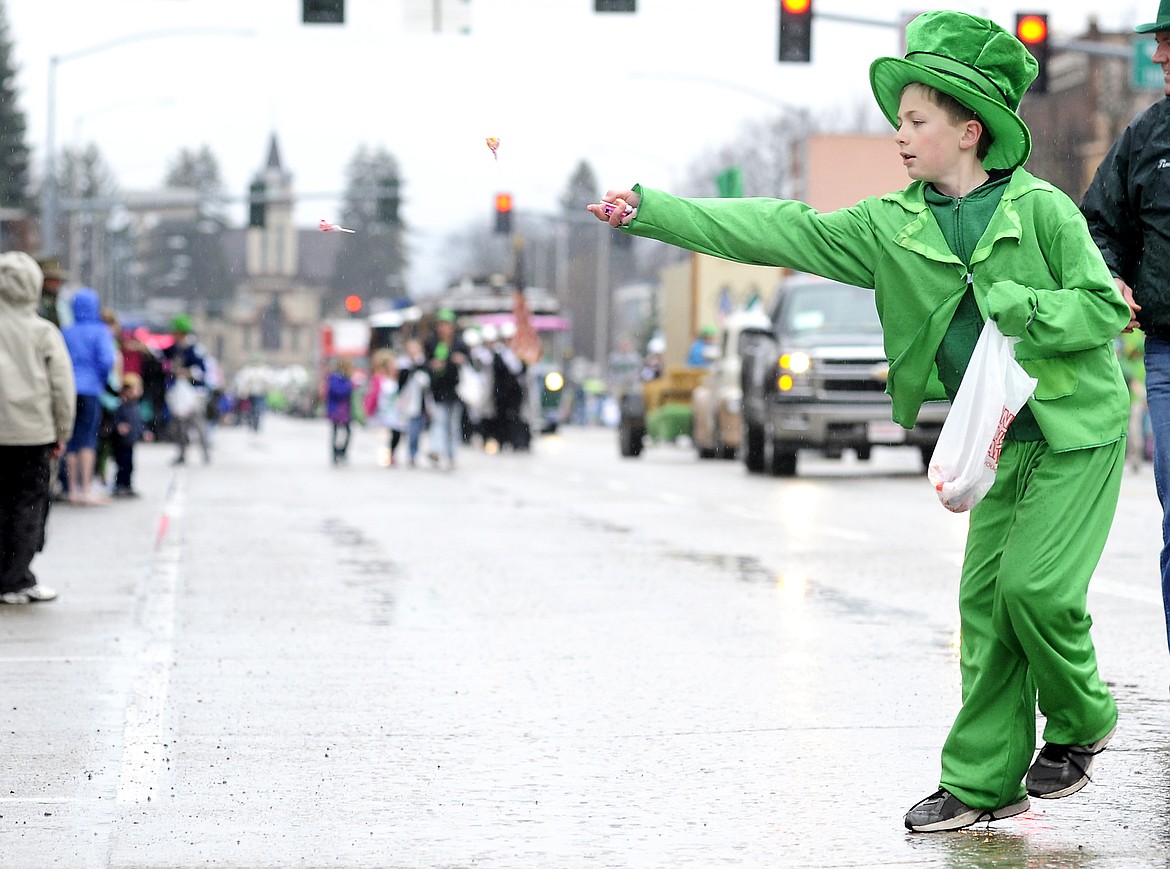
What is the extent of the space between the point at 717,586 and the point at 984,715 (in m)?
6.58

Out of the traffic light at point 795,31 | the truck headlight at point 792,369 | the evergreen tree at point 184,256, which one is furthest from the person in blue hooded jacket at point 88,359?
the evergreen tree at point 184,256

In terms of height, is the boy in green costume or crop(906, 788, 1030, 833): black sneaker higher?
the boy in green costume

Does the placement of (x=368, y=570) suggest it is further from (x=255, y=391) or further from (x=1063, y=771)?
(x=255, y=391)

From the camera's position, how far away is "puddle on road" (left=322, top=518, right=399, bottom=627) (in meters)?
10.7

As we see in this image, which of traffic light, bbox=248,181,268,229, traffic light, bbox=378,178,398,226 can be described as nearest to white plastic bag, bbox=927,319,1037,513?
traffic light, bbox=248,181,268,229

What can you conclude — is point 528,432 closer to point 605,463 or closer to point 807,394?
point 605,463

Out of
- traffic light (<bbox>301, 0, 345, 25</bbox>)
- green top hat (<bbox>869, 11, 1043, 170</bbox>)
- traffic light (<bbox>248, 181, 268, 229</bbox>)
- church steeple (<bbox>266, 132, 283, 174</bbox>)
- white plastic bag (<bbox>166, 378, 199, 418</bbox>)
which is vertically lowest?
white plastic bag (<bbox>166, 378, 199, 418</bbox>)

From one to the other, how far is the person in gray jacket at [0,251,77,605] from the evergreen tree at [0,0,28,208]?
8781 cm

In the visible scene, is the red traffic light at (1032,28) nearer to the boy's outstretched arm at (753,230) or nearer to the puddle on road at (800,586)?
the puddle on road at (800,586)

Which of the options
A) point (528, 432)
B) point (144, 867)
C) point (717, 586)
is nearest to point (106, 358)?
point (717, 586)

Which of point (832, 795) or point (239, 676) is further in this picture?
point (239, 676)

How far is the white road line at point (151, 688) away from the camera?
242 inches

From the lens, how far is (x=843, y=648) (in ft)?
29.8

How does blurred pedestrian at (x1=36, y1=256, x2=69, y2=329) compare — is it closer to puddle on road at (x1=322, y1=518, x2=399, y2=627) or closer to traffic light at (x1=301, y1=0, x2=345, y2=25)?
puddle on road at (x1=322, y1=518, x2=399, y2=627)
